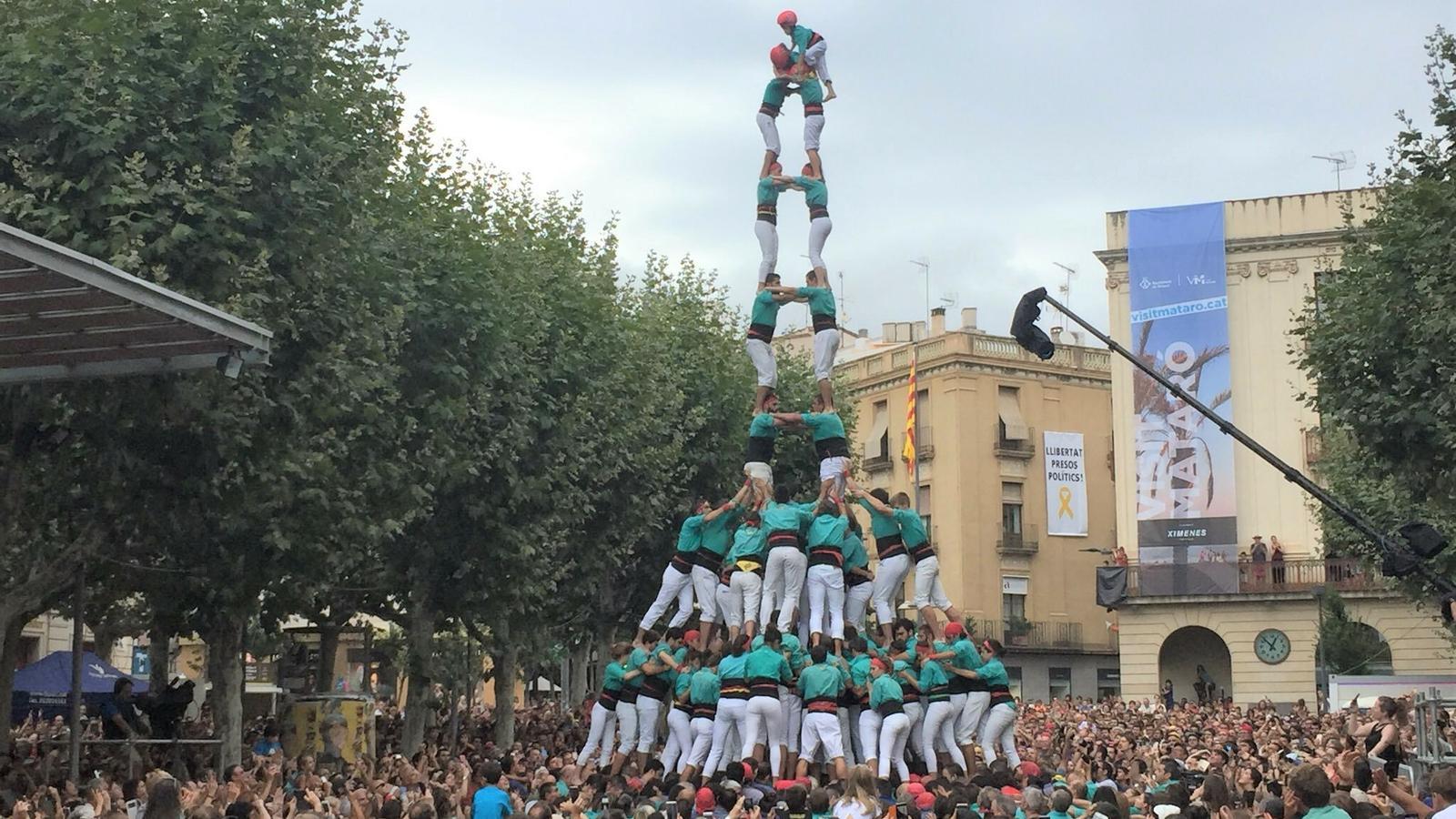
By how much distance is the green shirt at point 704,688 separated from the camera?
23875 millimetres

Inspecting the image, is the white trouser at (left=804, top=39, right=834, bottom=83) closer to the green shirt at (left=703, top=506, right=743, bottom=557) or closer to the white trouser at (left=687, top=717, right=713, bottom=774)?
the green shirt at (left=703, top=506, right=743, bottom=557)

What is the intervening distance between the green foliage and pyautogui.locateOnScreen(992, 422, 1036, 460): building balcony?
40.5m

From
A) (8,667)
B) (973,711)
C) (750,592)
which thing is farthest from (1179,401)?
(8,667)

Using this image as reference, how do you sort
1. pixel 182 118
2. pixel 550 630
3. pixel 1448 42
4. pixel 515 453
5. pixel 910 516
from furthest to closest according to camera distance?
pixel 550 630
pixel 515 453
pixel 910 516
pixel 1448 42
pixel 182 118

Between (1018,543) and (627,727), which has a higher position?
(1018,543)

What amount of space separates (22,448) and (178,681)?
23.9ft

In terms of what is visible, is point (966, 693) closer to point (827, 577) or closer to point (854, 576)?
point (827, 577)

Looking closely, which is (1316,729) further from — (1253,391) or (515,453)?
(1253,391)

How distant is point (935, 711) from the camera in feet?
77.0

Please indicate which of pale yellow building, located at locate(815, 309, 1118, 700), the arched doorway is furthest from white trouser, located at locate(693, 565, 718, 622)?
pale yellow building, located at locate(815, 309, 1118, 700)

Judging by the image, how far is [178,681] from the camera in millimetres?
27609

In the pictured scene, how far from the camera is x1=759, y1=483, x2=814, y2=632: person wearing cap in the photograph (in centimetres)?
2503

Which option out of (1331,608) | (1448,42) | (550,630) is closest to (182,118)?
(1448,42)

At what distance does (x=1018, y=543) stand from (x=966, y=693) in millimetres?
45471
